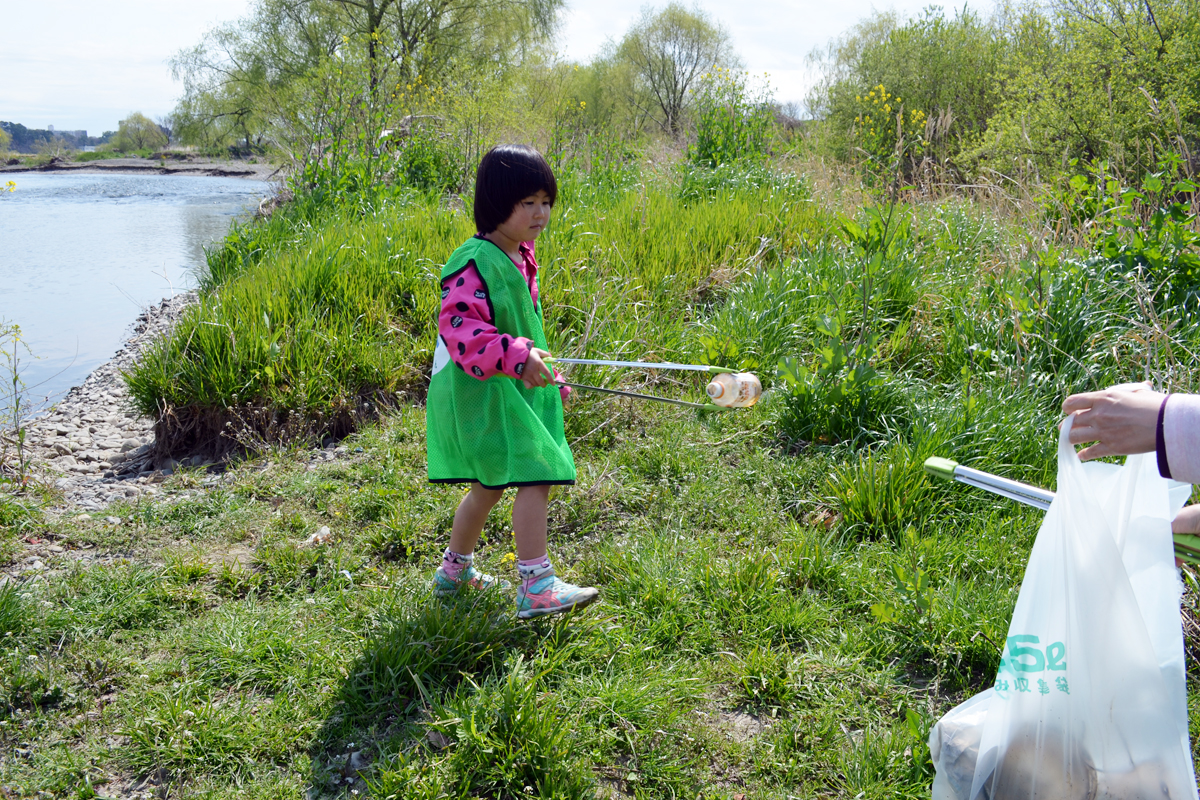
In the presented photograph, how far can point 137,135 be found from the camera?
4222cm

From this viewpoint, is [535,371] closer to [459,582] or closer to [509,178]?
[509,178]

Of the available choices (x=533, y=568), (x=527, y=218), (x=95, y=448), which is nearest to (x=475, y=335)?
(x=527, y=218)

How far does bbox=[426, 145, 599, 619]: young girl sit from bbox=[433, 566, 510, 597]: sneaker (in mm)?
Result: 169

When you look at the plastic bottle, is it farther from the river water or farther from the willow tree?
the willow tree

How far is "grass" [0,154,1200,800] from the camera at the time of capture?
6.31 ft

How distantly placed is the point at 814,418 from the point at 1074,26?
292 inches

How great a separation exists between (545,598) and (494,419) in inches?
22.2

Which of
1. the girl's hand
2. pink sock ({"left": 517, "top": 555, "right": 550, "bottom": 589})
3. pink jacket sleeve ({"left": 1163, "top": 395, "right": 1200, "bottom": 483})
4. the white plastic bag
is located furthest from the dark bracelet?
pink sock ({"left": 517, "top": 555, "right": 550, "bottom": 589})

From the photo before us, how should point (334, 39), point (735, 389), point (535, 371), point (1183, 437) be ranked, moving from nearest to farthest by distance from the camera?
point (1183, 437) → point (535, 371) → point (735, 389) → point (334, 39)

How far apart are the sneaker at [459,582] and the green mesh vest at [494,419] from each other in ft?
1.20

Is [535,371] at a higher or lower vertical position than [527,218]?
lower

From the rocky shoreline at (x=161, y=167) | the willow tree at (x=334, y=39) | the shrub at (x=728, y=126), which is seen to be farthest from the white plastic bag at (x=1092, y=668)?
A: the rocky shoreline at (x=161, y=167)

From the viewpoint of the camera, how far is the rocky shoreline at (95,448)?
3.66 meters

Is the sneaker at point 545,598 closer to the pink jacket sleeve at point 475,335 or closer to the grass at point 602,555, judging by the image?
the grass at point 602,555
